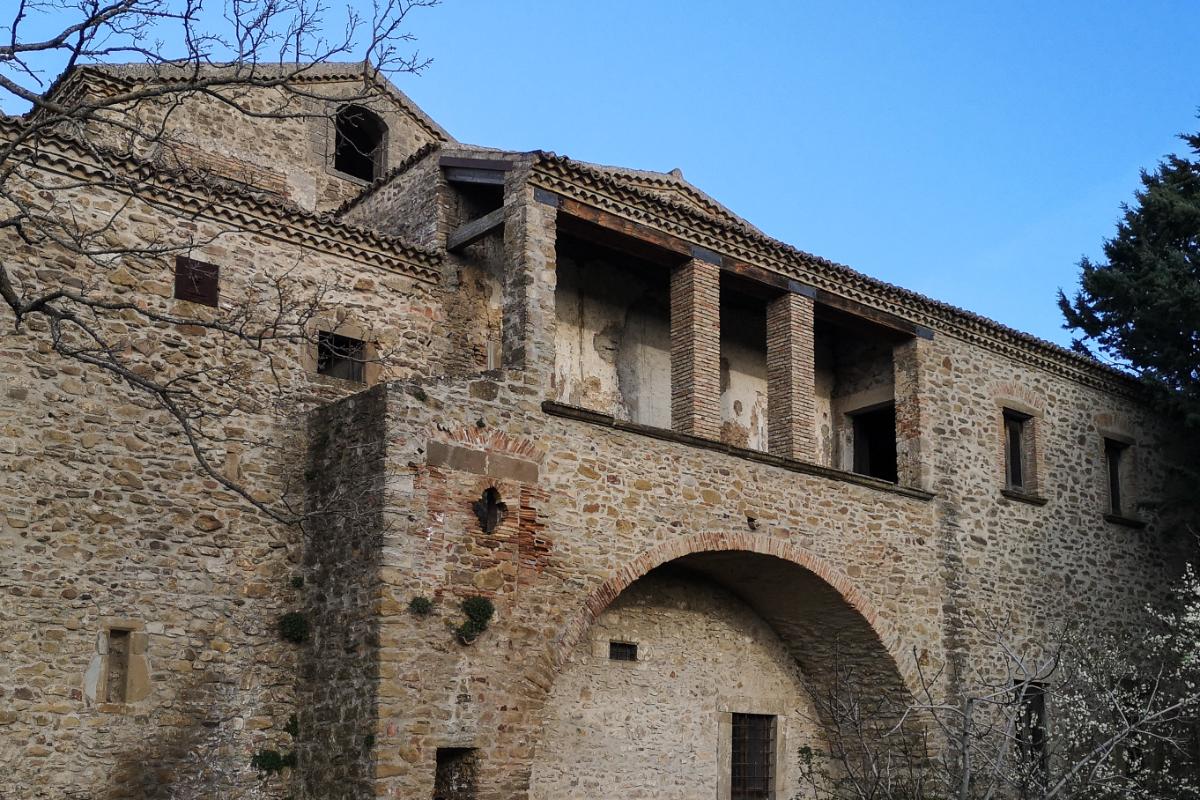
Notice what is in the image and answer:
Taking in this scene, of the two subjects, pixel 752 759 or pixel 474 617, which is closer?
pixel 474 617

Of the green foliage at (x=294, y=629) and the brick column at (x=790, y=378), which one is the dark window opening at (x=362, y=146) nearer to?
the brick column at (x=790, y=378)

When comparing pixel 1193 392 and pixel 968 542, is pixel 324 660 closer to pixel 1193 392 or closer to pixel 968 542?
pixel 968 542

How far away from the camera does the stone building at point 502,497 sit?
10875 millimetres

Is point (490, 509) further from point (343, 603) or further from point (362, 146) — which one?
point (362, 146)

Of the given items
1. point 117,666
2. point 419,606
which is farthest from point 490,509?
point 117,666

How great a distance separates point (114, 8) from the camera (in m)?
7.59

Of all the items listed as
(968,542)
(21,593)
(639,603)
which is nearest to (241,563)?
(21,593)

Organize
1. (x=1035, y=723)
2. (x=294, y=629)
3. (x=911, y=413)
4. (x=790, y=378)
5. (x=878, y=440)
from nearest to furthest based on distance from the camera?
(x=294, y=629) < (x=790, y=378) < (x=911, y=413) < (x=1035, y=723) < (x=878, y=440)

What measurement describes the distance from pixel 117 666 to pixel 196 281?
348cm

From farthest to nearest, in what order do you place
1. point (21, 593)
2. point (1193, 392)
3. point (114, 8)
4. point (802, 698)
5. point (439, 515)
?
point (1193, 392) → point (802, 698) → point (439, 515) → point (21, 593) → point (114, 8)

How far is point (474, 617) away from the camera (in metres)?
11.2

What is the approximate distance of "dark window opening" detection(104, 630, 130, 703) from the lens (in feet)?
35.6

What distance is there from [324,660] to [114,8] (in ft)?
19.6

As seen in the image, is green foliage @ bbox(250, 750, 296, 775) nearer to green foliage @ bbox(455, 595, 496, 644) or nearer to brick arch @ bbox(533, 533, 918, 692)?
green foliage @ bbox(455, 595, 496, 644)
